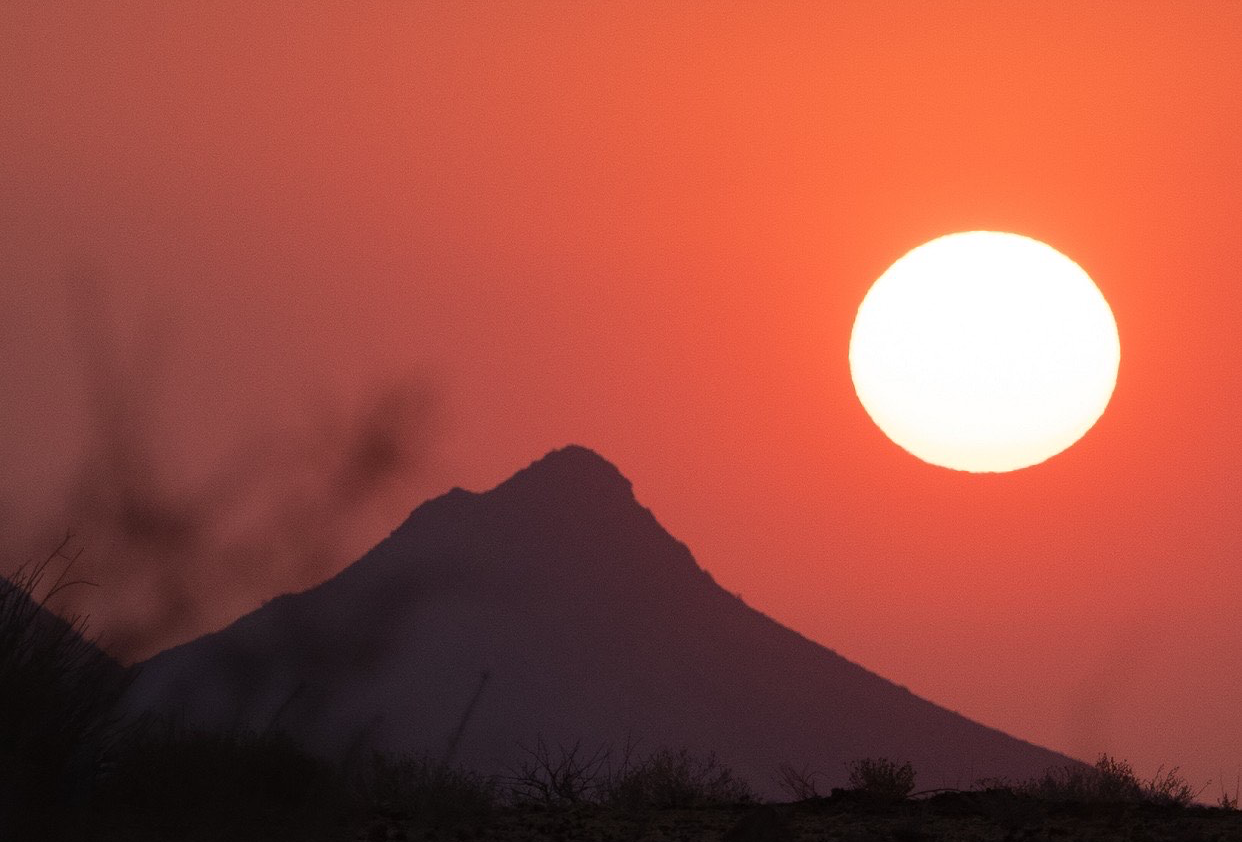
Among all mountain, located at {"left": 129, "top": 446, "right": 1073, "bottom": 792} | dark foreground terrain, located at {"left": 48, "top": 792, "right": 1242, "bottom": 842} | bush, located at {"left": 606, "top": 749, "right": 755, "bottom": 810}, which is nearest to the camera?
dark foreground terrain, located at {"left": 48, "top": 792, "right": 1242, "bottom": 842}

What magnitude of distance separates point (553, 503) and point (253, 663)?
553 feet

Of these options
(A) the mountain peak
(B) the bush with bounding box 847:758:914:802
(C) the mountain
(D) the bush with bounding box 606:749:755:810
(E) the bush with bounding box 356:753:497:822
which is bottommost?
(E) the bush with bounding box 356:753:497:822

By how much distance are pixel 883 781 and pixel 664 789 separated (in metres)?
2.68

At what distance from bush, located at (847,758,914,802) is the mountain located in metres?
68.3

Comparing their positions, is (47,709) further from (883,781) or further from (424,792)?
(883,781)

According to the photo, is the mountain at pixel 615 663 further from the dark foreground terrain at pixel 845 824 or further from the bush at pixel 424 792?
the dark foreground terrain at pixel 845 824

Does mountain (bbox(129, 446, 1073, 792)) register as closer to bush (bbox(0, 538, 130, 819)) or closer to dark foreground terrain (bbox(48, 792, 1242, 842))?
dark foreground terrain (bbox(48, 792, 1242, 842))

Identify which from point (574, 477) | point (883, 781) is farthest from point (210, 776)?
point (574, 477)

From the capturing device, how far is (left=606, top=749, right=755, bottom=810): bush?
19.4 metres

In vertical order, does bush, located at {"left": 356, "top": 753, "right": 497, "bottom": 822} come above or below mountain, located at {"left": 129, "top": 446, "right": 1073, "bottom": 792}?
below

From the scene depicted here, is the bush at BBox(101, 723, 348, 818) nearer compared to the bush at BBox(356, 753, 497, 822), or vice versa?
the bush at BBox(101, 723, 348, 818)

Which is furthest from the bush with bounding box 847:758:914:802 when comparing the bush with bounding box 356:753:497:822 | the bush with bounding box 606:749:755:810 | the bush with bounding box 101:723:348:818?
the bush with bounding box 101:723:348:818

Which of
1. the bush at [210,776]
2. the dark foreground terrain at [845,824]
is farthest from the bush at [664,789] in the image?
the bush at [210,776]

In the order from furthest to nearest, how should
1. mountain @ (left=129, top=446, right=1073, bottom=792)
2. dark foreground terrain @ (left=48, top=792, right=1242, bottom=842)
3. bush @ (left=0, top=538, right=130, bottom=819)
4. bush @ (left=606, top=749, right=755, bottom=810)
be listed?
mountain @ (left=129, top=446, right=1073, bottom=792), bush @ (left=606, top=749, right=755, bottom=810), dark foreground terrain @ (left=48, top=792, right=1242, bottom=842), bush @ (left=0, top=538, right=130, bottom=819)
